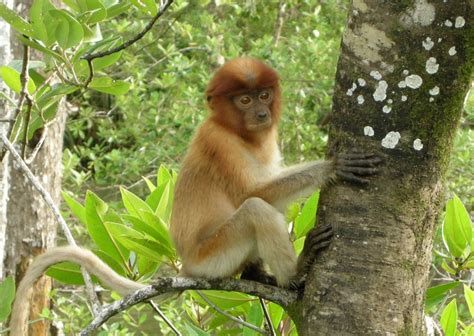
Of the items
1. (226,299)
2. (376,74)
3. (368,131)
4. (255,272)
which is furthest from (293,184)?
(376,74)

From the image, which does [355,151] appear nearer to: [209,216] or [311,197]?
[311,197]

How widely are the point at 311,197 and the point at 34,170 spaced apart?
3835 millimetres

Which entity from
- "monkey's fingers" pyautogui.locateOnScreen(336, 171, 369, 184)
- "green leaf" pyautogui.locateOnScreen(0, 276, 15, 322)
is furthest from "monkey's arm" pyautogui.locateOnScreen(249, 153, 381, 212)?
"green leaf" pyautogui.locateOnScreen(0, 276, 15, 322)

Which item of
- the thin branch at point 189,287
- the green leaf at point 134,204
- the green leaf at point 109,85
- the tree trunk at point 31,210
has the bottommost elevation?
the tree trunk at point 31,210

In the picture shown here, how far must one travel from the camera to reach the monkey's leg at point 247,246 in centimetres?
376

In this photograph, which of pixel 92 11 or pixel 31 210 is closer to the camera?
pixel 92 11

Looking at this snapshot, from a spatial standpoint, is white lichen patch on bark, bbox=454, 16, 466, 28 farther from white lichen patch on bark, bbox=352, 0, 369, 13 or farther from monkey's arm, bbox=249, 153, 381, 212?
monkey's arm, bbox=249, 153, 381, 212

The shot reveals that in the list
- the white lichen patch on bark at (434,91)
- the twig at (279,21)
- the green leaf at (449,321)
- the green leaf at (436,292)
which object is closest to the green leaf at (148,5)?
the white lichen patch on bark at (434,91)

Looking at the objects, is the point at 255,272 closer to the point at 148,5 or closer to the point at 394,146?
the point at 148,5

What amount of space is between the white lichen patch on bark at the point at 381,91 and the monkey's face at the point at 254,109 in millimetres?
2110

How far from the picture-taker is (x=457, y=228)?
3645 millimetres

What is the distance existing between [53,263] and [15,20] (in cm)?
131

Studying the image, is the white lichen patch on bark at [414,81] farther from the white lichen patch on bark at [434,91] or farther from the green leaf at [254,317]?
the green leaf at [254,317]

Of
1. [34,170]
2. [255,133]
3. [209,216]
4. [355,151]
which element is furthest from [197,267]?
[34,170]
